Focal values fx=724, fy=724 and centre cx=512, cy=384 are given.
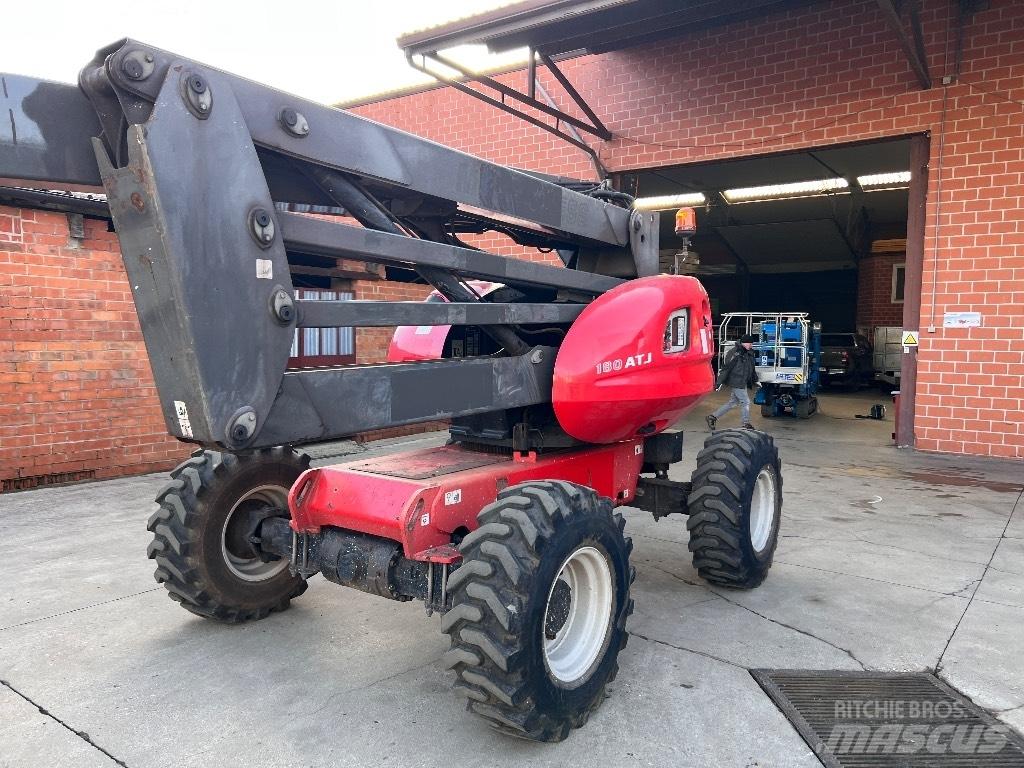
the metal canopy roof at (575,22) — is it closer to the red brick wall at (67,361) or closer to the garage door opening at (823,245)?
the garage door opening at (823,245)

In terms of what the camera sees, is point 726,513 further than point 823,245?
No

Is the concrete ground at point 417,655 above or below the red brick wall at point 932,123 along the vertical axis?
below

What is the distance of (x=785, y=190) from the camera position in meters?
18.6

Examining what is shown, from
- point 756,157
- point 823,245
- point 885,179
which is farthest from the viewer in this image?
point 823,245

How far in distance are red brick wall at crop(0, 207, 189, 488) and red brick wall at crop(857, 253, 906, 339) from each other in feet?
72.5

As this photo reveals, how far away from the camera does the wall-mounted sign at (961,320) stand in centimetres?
945

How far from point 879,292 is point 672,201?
879 centimetres

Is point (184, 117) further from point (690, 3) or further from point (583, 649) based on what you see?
point (690, 3)

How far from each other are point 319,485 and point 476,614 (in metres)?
1.22

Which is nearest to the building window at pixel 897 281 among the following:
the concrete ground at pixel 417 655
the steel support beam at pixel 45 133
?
the concrete ground at pixel 417 655

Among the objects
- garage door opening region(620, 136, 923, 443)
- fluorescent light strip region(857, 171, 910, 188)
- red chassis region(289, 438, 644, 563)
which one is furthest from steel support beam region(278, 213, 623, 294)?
fluorescent light strip region(857, 171, 910, 188)

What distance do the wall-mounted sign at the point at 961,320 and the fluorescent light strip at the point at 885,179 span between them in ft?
26.9

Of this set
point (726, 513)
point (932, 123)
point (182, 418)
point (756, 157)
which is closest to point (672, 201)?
point (756, 157)

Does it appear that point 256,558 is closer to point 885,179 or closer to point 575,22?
point 575,22
